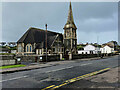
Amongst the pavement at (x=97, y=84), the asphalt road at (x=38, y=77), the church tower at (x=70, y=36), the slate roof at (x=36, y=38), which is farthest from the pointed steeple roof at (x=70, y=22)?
the pavement at (x=97, y=84)

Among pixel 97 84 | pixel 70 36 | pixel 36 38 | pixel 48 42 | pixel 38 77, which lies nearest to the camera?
pixel 97 84

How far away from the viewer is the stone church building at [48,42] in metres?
36.1

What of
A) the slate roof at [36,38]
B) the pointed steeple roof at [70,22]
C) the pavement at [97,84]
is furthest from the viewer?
the pointed steeple roof at [70,22]

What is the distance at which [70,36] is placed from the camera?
43.3 metres

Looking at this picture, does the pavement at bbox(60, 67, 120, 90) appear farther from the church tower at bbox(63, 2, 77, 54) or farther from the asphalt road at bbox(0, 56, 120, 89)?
the church tower at bbox(63, 2, 77, 54)

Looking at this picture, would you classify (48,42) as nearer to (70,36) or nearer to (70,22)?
(70,36)

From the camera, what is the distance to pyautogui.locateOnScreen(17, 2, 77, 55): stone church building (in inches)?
1420

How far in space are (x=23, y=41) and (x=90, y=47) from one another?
1739 inches

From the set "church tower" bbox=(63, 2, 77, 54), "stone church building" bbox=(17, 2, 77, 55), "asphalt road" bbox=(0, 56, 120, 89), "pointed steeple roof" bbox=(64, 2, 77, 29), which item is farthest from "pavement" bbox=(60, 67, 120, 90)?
"pointed steeple roof" bbox=(64, 2, 77, 29)

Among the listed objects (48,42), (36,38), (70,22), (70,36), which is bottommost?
(48,42)

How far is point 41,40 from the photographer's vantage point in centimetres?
3972

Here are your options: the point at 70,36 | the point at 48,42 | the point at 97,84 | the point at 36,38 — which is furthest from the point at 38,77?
the point at 70,36

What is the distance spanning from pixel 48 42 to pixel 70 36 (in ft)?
36.9

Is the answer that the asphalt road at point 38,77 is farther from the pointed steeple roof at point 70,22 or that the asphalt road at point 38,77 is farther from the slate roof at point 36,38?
the pointed steeple roof at point 70,22
